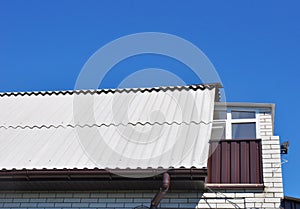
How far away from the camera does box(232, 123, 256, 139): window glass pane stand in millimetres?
9031

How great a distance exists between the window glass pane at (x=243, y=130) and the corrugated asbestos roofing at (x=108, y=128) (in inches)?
22.7

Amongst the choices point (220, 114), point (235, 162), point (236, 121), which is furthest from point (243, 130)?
point (235, 162)

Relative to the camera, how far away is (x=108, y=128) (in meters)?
9.13

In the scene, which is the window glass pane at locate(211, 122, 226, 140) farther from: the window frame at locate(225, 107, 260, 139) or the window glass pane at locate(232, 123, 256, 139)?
the window glass pane at locate(232, 123, 256, 139)

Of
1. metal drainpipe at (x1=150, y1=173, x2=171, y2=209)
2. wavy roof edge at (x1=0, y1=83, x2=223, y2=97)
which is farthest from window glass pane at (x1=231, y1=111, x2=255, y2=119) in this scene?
metal drainpipe at (x1=150, y1=173, x2=171, y2=209)

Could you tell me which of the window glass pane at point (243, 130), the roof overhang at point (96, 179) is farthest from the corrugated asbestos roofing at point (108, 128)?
the window glass pane at point (243, 130)

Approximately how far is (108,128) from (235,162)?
8.02 ft

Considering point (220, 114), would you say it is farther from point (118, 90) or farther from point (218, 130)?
point (118, 90)

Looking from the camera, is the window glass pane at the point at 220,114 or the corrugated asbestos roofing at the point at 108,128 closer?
the corrugated asbestos roofing at the point at 108,128

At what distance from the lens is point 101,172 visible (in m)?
7.56

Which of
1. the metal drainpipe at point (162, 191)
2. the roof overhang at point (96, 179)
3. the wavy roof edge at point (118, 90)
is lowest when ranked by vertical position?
the metal drainpipe at point (162, 191)

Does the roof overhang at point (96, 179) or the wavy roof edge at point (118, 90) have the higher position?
the wavy roof edge at point (118, 90)

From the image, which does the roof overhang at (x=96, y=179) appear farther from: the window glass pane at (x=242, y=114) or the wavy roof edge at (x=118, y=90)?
the wavy roof edge at (x=118, y=90)

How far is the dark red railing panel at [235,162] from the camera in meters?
8.05
